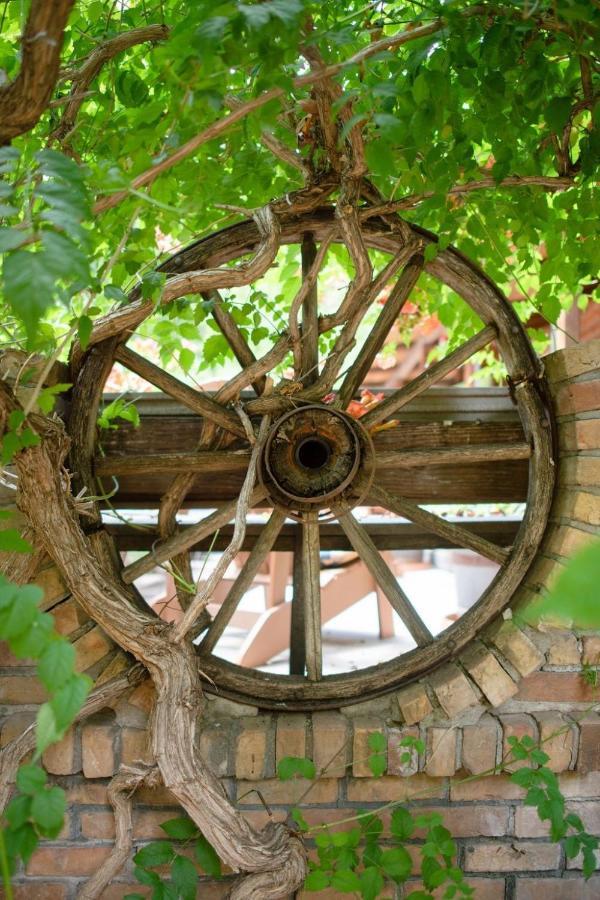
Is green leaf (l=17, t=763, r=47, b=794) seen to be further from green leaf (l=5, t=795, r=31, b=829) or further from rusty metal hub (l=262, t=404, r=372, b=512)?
rusty metal hub (l=262, t=404, r=372, b=512)

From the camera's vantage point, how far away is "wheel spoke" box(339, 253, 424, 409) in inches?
79.4

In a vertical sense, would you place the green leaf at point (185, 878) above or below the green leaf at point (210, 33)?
below

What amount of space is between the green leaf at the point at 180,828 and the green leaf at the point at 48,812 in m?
0.71

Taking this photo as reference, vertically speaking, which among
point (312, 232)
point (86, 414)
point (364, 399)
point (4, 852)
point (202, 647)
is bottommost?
point (4, 852)

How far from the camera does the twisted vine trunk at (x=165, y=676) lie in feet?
5.38

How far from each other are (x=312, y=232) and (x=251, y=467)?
60 cm

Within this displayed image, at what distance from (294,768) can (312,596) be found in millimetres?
430

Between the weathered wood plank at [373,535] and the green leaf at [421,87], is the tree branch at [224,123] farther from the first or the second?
the weathered wood plank at [373,535]

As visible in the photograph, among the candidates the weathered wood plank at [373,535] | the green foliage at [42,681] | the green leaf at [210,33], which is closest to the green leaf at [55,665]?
the green foliage at [42,681]

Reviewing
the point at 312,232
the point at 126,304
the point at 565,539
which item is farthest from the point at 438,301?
the point at 126,304

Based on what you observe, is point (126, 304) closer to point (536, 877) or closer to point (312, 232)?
point (312, 232)

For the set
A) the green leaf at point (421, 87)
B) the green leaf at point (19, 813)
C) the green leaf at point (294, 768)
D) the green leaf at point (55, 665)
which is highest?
the green leaf at point (421, 87)

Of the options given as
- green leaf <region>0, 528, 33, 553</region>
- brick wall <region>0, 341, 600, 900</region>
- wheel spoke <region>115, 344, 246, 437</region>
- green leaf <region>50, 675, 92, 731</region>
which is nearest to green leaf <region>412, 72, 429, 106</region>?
brick wall <region>0, 341, 600, 900</region>

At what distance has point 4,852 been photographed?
3.44 ft
